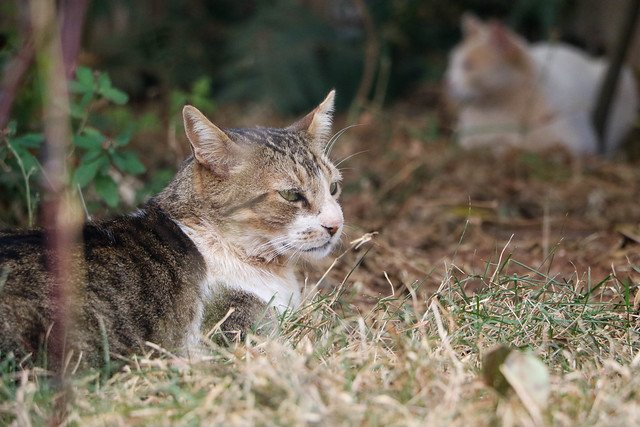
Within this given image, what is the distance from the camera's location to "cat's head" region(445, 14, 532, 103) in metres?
6.98

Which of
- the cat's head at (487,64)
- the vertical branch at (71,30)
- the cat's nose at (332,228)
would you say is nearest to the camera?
the vertical branch at (71,30)

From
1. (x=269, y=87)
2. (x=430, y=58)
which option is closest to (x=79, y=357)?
(x=269, y=87)

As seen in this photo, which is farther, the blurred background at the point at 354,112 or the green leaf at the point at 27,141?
the blurred background at the point at 354,112

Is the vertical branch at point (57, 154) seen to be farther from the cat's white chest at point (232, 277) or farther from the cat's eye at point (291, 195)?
the cat's eye at point (291, 195)

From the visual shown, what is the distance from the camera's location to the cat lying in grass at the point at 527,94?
673 centimetres

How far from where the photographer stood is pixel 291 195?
3.12 m

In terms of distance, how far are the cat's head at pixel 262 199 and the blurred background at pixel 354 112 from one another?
51 cm

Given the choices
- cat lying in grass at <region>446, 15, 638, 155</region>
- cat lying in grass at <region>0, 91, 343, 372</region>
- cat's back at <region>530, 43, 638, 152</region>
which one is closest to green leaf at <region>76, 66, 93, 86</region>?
cat lying in grass at <region>0, 91, 343, 372</region>

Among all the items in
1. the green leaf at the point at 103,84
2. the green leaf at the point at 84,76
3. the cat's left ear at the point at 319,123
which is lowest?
the cat's left ear at the point at 319,123

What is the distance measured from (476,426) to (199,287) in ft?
3.91

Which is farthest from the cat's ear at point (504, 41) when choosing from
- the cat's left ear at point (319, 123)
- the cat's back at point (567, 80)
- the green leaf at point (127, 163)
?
the green leaf at point (127, 163)

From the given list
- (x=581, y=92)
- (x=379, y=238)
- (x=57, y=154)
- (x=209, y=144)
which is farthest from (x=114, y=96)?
(x=581, y=92)

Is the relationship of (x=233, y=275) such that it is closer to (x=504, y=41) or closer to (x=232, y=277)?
(x=232, y=277)

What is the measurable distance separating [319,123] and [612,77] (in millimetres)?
3578
